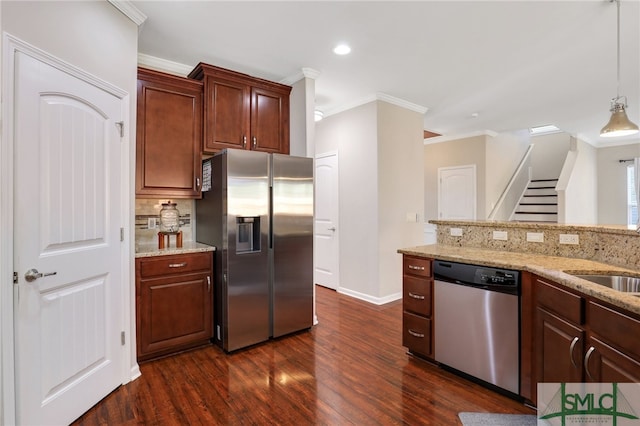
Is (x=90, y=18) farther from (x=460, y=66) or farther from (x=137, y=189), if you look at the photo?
(x=460, y=66)

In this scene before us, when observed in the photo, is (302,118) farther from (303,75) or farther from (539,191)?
(539,191)

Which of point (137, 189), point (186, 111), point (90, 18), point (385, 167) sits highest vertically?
point (90, 18)

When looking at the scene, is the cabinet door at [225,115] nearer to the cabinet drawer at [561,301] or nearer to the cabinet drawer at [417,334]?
the cabinet drawer at [417,334]

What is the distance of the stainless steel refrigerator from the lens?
2.75 metres

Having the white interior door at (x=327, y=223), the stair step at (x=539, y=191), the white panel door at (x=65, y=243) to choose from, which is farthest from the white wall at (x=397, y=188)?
the stair step at (x=539, y=191)

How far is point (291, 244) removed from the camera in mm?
3113

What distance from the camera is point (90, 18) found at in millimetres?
2010

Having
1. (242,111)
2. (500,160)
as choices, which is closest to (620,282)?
(242,111)

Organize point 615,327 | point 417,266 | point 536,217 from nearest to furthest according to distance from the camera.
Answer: point 615,327
point 417,266
point 536,217

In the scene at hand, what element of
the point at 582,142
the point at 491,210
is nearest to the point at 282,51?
the point at 491,210

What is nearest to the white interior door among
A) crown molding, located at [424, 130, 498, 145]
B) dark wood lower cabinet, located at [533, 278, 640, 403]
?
dark wood lower cabinet, located at [533, 278, 640, 403]

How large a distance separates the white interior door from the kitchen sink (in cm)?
310

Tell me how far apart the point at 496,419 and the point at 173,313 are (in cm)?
246

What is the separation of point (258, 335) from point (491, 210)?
212 inches
